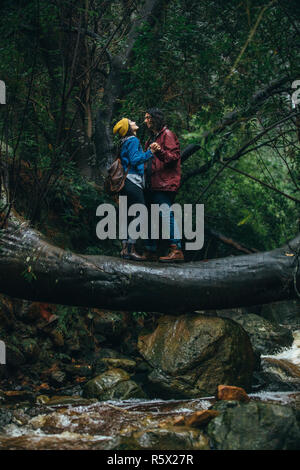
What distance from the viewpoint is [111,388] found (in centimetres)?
526

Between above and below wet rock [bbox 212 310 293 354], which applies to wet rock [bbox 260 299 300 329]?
above

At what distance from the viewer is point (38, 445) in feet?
12.4

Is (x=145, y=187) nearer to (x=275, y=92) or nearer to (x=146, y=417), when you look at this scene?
(x=275, y=92)

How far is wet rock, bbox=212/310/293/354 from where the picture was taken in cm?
780

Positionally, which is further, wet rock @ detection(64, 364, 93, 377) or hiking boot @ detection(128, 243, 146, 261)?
wet rock @ detection(64, 364, 93, 377)

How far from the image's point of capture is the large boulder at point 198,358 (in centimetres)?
525

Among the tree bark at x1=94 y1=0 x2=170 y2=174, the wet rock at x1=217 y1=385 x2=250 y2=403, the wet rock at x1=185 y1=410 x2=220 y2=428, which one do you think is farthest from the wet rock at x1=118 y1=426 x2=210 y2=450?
the tree bark at x1=94 y1=0 x2=170 y2=174

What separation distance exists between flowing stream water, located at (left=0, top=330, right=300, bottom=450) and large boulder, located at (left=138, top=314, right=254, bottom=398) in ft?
0.56

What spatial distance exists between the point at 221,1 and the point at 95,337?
5.98 metres

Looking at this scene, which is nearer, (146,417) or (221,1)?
(146,417)

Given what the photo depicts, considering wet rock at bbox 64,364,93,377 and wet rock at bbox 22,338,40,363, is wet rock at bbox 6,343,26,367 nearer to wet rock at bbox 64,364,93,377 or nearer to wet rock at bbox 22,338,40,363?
wet rock at bbox 22,338,40,363

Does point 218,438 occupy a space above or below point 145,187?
below

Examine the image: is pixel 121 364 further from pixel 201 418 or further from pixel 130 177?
pixel 130 177
